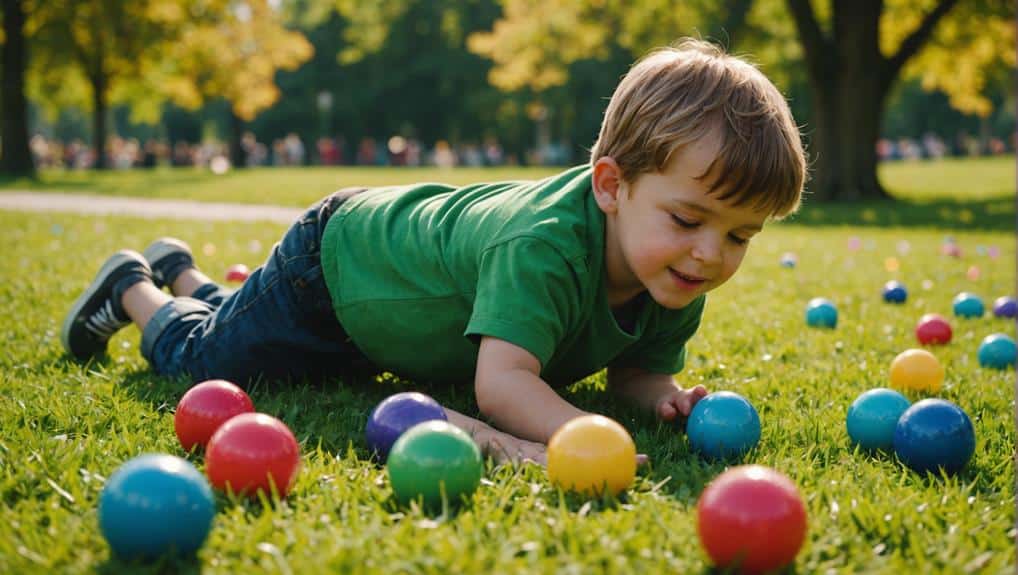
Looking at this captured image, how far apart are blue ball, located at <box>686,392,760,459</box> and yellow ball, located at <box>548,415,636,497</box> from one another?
552 mm

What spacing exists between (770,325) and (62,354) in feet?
12.5

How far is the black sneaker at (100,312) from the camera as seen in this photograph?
4.25m

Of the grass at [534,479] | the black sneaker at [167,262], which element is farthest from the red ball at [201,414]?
the black sneaker at [167,262]

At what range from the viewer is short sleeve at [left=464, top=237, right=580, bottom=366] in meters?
2.86

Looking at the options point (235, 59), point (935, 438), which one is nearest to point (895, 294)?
point (935, 438)

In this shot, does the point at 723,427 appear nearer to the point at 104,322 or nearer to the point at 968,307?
the point at 104,322

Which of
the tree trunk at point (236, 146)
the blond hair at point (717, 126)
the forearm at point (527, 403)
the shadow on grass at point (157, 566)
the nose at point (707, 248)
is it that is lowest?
the tree trunk at point (236, 146)

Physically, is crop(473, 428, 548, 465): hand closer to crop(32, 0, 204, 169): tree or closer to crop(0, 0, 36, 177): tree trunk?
crop(0, 0, 36, 177): tree trunk

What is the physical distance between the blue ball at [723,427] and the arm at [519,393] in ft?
1.43

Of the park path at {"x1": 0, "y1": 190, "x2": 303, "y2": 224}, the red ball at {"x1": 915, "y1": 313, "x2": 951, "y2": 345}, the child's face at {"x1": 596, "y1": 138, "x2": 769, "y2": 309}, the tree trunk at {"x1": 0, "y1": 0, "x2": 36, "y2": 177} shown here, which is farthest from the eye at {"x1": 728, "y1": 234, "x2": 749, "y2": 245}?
the tree trunk at {"x1": 0, "y1": 0, "x2": 36, "y2": 177}

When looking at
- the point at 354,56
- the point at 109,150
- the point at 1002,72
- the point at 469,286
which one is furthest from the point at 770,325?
the point at 109,150

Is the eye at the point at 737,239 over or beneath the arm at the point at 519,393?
over

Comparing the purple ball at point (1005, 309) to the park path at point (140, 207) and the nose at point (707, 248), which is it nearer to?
the nose at point (707, 248)

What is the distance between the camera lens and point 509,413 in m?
2.89
